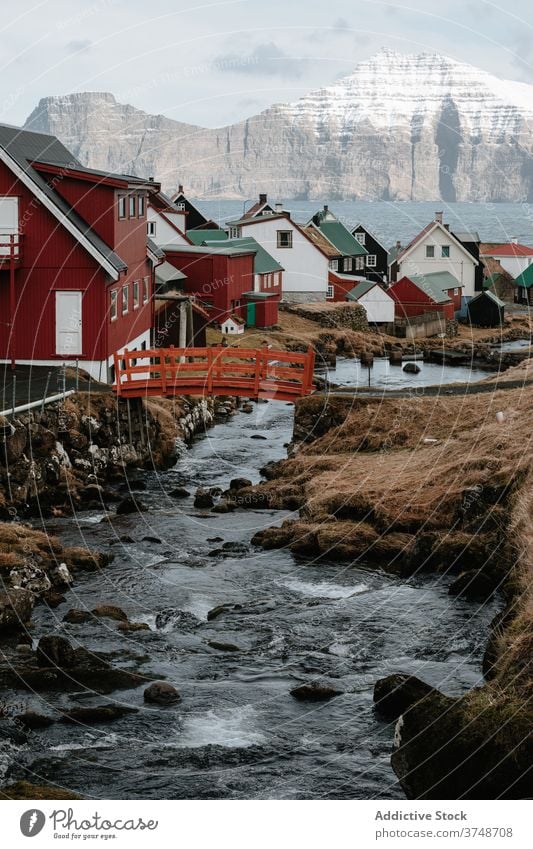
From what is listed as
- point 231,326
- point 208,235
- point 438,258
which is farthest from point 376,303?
point 231,326

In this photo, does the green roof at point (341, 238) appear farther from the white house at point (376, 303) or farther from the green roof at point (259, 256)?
the green roof at point (259, 256)

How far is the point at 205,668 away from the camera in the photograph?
23.2m

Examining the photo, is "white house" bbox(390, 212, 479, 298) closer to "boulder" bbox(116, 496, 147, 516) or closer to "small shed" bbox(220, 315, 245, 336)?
"small shed" bbox(220, 315, 245, 336)

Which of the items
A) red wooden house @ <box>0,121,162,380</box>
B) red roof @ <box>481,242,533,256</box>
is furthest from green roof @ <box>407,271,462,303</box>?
red wooden house @ <box>0,121,162,380</box>

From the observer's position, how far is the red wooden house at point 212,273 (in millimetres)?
67688

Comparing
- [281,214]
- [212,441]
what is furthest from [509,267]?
[212,441]

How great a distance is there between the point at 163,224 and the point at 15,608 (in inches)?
2035

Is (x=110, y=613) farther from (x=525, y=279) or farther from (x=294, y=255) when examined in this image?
(x=525, y=279)

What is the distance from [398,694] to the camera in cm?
2069

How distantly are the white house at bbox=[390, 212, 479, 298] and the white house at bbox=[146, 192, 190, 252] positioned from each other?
92.2 ft

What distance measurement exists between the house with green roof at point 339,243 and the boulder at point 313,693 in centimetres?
7518

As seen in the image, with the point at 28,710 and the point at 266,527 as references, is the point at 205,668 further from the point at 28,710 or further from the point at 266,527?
the point at 266,527

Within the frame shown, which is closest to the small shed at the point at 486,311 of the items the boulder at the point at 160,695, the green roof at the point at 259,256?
the green roof at the point at 259,256

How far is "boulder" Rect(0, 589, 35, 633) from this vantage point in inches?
978
